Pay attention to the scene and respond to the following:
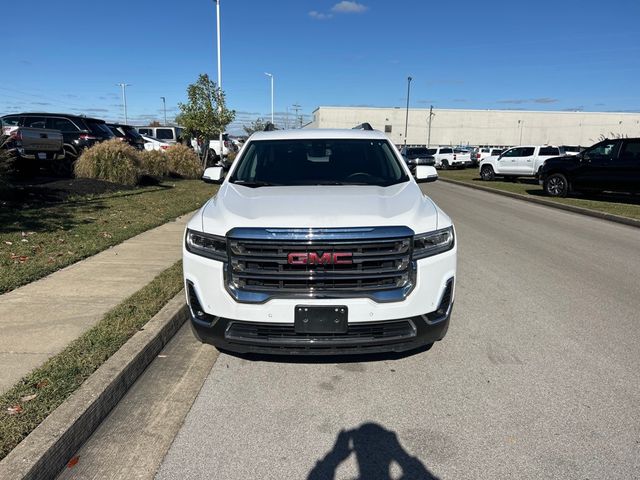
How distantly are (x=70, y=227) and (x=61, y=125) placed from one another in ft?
31.9

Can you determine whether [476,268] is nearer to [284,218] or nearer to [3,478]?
[284,218]

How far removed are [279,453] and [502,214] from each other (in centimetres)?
1142

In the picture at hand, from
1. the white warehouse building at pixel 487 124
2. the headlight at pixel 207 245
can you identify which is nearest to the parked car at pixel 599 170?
the headlight at pixel 207 245

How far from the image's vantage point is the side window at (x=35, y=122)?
15.8m

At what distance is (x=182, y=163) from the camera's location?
19.5 metres

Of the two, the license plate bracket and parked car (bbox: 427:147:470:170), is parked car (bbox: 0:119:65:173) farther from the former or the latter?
parked car (bbox: 427:147:470:170)

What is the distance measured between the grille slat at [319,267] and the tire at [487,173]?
82.1ft

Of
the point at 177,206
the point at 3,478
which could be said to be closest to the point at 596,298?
the point at 3,478

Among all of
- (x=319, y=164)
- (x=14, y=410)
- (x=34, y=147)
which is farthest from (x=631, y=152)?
(x=34, y=147)

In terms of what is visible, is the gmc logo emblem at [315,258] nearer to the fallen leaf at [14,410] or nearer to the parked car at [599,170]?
the fallen leaf at [14,410]

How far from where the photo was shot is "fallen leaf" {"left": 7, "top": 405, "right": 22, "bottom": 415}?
280 centimetres

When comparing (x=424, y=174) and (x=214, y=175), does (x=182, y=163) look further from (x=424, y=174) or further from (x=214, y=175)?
(x=424, y=174)

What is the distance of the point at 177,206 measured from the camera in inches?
451

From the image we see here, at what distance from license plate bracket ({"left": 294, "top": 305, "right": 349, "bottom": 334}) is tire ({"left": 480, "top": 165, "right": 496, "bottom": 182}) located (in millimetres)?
25267
